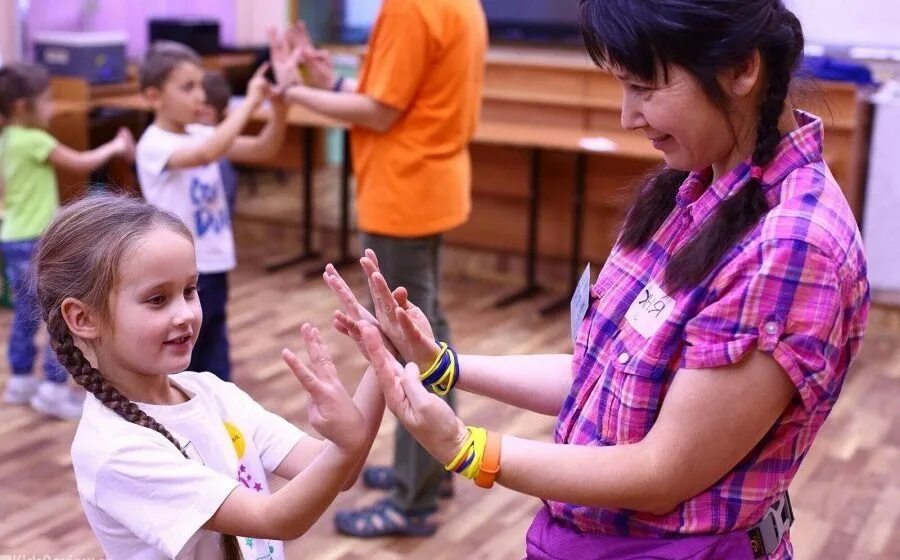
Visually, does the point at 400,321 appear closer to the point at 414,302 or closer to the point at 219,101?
the point at 414,302

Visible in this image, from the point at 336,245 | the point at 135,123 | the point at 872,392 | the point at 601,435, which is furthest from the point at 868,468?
the point at 135,123

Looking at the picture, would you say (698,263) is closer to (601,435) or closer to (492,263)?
(601,435)

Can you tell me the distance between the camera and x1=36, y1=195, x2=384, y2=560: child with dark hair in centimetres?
134

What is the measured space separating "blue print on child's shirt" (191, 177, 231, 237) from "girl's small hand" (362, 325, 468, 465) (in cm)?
218

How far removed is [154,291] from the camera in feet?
4.72

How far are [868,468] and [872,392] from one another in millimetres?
777

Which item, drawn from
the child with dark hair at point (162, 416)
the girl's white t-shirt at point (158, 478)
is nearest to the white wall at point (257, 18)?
the child with dark hair at point (162, 416)

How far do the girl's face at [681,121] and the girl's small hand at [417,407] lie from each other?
1.26ft

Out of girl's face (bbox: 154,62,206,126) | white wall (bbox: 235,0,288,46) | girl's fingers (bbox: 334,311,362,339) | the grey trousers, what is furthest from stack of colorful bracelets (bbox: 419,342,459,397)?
white wall (bbox: 235,0,288,46)

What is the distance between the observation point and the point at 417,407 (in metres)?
1.20

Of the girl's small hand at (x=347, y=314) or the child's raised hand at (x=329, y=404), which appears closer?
the child's raised hand at (x=329, y=404)

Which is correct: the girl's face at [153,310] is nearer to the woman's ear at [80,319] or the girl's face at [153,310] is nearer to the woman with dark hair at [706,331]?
the woman's ear at [80,319]

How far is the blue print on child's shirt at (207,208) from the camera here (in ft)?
10.9

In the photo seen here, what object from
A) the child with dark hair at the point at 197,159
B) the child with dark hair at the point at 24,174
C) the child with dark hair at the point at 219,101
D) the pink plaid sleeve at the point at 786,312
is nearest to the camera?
the pink plaid sleeve at the point at 786,312
